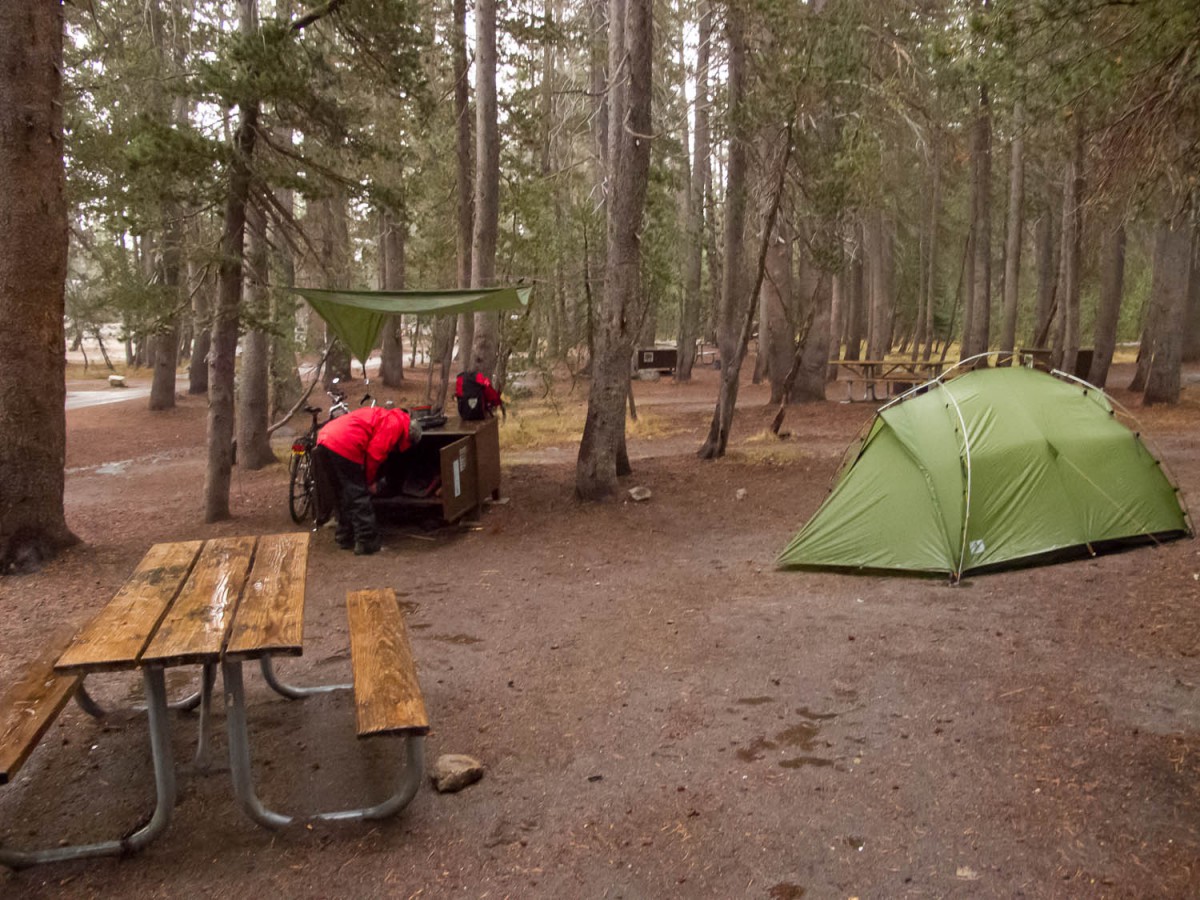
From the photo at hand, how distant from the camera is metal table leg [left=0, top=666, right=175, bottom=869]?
3.09 metres

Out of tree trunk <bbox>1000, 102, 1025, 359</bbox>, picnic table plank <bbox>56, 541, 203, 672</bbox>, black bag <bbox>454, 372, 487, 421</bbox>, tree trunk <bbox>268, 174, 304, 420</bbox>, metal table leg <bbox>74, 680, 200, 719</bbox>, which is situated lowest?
metal table leg <bbox>74, 680, 200, 719</bbox>

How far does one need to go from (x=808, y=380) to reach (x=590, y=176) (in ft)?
47.1

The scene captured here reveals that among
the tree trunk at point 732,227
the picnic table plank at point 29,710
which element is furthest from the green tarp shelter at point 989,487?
the picnic table plank at point 29,710

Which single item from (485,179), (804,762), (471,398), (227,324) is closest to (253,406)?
(485,179)

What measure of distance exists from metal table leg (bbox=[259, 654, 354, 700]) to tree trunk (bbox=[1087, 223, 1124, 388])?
1623 centimetres

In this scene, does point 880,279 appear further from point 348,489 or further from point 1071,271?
point 348,489

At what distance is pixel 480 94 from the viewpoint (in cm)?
1341

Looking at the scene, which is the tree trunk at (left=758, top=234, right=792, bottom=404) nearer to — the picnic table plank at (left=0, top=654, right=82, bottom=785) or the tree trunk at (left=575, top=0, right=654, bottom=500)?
the tree trunk at (left=575, top=0, right=654, bottom=500)

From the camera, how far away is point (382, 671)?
3535mm

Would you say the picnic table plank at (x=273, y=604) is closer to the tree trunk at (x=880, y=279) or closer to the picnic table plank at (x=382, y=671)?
the picnic table plank at (x=382, y=671)

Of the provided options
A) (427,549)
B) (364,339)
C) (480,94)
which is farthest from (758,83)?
(427,549)

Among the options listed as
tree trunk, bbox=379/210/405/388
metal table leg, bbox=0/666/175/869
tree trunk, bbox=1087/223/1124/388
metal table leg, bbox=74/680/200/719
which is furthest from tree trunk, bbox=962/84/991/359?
metal table leg, bbox=0/666/175/869

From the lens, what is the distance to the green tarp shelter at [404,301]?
930cm

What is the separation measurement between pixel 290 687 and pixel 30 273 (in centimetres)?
439
